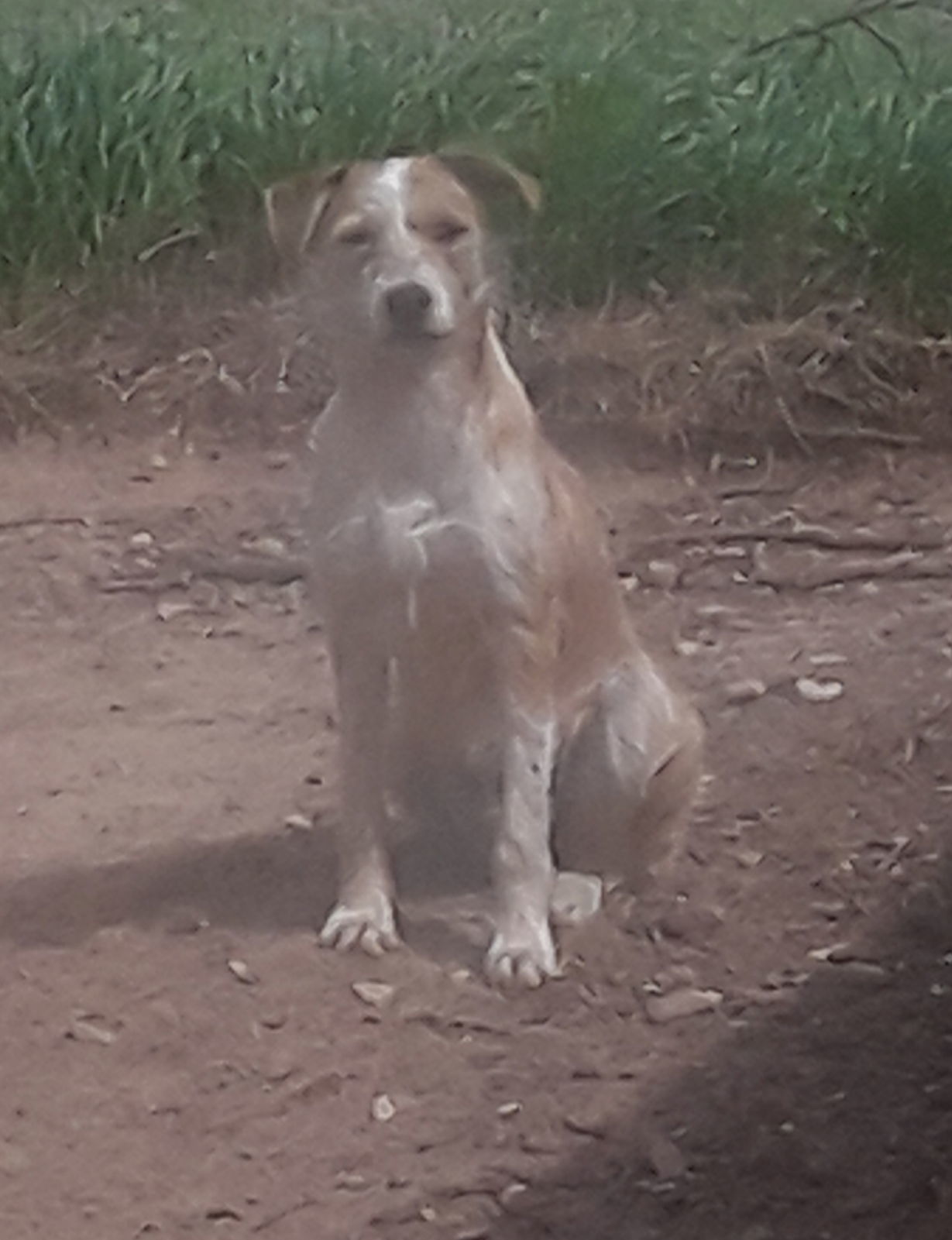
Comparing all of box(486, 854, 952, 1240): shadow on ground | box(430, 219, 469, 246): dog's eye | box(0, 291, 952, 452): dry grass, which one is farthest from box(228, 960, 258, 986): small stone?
box(430, 219, 469, 246): dog's eye

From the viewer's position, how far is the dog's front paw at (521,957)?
129 centimetres

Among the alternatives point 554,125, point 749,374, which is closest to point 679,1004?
point 749,374

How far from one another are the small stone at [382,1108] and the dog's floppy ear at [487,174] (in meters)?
0.53

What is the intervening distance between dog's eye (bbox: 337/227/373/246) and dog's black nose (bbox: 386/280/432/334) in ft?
0.10

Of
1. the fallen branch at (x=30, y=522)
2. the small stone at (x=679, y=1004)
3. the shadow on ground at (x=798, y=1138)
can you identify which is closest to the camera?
the shadow on ground at (x=798, y=1138)

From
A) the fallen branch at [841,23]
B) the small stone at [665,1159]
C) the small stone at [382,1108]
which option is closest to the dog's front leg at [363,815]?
the small stone at [382,1108]

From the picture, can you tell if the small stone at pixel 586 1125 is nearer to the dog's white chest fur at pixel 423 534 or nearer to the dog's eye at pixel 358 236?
the dog's white chest fur at pixel 423 534

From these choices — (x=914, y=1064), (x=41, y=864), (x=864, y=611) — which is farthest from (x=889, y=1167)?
(x=41, y=864)

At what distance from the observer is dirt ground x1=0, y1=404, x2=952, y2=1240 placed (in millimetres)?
1178

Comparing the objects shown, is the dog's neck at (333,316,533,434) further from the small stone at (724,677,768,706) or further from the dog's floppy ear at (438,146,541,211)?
the small stone at (724,677,768,706)

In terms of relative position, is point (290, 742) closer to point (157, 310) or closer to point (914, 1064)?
point (157, 310)

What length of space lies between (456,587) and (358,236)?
0.78 ft

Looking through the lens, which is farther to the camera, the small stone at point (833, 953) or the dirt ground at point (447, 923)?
the small stone at point (833, 953)

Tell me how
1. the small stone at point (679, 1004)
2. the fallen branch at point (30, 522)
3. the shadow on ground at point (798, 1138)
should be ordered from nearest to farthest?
1. the shadow on ground at point (798, 1138)
2. the small stone at point (679, 1004)
3. the fallen branch at point (30, 522)
